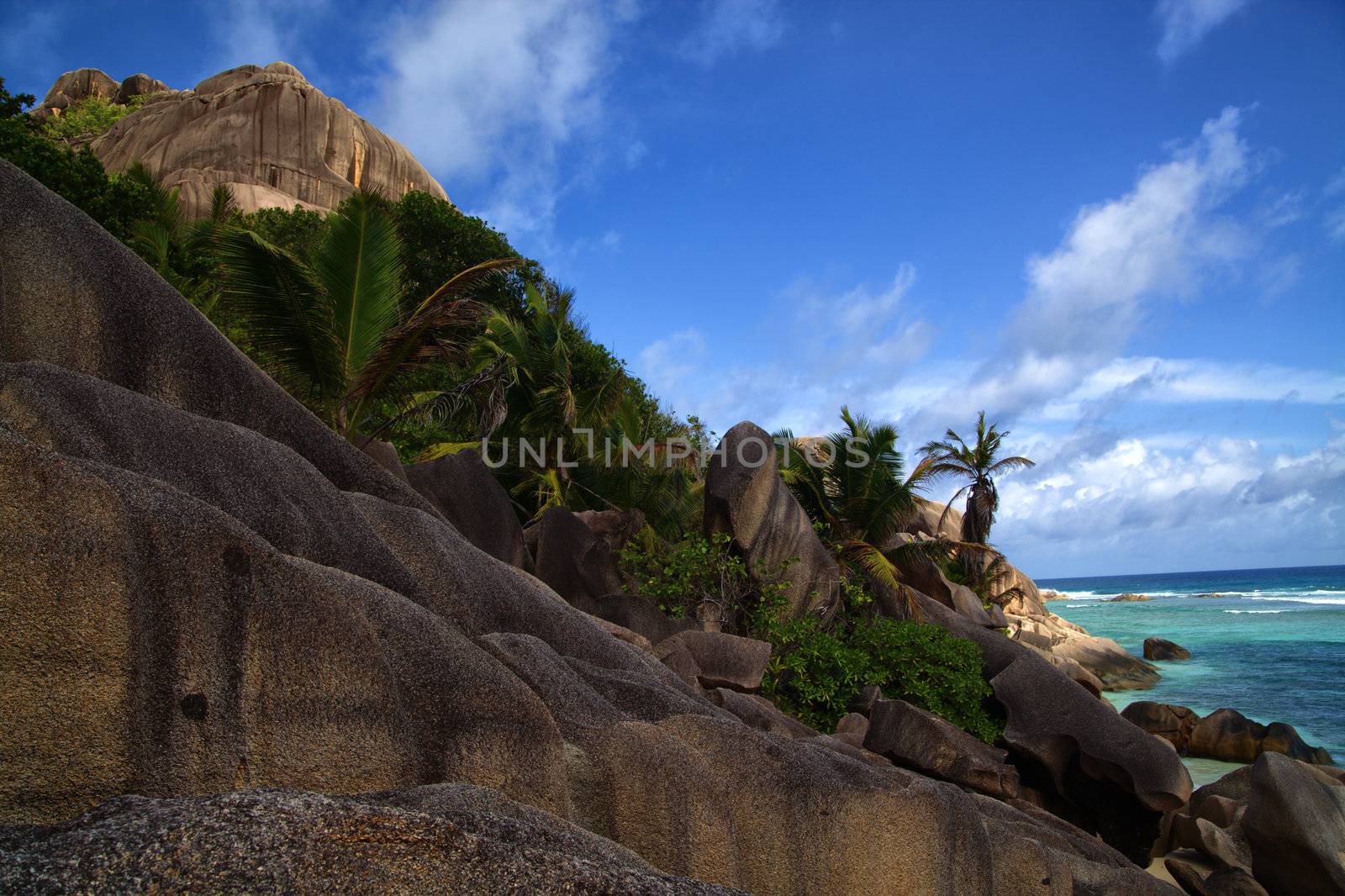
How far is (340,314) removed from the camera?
11.1 meters

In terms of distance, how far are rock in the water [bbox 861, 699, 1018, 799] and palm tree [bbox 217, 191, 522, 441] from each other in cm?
674

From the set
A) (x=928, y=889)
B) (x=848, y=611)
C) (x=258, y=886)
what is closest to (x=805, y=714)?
(x=848, y=611)

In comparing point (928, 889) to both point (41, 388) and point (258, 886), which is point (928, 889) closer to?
point (258, 886)

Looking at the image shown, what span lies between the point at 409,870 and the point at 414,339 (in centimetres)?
982

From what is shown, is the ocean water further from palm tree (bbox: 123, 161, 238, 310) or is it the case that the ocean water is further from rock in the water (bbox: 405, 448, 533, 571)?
palm tree (bbox: 123, 161, 238, 310)

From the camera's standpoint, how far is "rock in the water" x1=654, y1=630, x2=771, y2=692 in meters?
9.94

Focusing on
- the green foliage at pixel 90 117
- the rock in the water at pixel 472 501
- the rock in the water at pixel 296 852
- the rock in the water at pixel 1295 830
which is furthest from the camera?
the green foliage at pixel 90 117

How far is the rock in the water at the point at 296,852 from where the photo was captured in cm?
183

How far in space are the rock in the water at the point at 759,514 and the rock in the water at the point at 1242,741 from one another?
25.1ft

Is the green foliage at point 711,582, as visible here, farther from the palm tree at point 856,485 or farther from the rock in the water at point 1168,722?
the rock in the water at point 1168,722

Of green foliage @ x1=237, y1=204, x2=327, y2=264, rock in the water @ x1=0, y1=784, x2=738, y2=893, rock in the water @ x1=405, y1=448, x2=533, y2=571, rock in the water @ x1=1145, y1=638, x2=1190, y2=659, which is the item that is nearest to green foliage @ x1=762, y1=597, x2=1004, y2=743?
rock in the water @ x1=405, y1=448, x2=533, y2=571

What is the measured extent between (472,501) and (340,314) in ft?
9.70

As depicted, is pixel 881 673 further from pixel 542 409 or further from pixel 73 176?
pixel 73 176

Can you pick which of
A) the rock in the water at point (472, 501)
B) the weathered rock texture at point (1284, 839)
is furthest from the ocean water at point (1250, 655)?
the rock in the water at point (472, 501)
